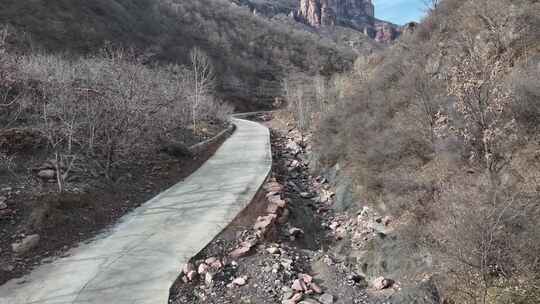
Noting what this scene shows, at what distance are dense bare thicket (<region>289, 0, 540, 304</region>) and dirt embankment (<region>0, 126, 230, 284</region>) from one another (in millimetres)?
8264

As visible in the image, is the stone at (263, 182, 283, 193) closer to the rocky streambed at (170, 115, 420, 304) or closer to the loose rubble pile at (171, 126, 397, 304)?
the rocky streambed at (170, 115, 420, 304)

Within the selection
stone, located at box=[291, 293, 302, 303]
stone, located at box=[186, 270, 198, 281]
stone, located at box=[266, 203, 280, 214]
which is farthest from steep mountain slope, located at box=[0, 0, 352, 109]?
stone, located at box=[291, 293, 302, 303]

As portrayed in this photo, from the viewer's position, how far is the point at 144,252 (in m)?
8.63

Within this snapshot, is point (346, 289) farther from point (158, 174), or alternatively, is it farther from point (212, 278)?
point (158, 174)

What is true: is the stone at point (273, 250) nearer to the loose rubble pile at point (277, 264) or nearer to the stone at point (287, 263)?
the loose rubble pile at point (277, 264)

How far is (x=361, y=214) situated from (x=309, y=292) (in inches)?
208

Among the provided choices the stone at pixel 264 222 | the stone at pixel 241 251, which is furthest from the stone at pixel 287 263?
the stone at pixel 264 222

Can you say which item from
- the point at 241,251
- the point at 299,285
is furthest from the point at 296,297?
the point at 241,251

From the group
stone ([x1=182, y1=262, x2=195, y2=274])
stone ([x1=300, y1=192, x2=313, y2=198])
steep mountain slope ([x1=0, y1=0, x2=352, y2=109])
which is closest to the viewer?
stone ([x1=182, y1=262, x2=195, y2=274])

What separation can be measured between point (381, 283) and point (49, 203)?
8.69 metres

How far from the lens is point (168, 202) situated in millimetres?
12156

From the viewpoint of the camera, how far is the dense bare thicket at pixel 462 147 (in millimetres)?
6352

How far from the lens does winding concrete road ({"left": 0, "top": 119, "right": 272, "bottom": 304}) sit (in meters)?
6.94

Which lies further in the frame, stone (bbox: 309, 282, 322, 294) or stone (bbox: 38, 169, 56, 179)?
stone (bbox: 38, 169, 56, 179)
